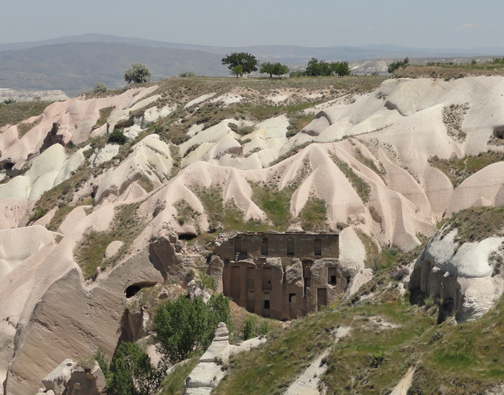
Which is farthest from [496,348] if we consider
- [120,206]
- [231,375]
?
[120,206]

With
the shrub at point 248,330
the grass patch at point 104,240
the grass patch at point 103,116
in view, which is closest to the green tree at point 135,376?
A: the shrub at point 248,330

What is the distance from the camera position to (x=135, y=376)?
45.7 metres

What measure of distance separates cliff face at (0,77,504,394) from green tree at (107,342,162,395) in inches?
322

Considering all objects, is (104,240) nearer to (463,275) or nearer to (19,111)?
(463,275)

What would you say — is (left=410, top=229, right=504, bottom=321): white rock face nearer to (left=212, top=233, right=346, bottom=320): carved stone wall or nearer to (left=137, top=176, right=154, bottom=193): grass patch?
(left=212, top=233, right=346, bottom=320): carved stone wall

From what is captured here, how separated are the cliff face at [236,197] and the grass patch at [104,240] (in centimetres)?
10

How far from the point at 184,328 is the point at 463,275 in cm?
1582

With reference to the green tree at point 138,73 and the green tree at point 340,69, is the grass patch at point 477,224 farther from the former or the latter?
the green tree at point 138,73

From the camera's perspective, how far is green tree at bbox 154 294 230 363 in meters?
45.2

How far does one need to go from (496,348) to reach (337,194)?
3325cm

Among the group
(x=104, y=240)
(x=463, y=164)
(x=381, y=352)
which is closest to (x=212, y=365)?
(x=381, y=352)

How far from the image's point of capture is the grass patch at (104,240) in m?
56.4

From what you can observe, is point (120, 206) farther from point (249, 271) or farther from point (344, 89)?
point (344, 89)

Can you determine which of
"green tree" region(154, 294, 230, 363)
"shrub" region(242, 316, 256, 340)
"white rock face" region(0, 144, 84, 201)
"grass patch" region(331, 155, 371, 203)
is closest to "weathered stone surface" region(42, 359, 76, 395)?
"green tree" region(154, 294, 230, 363)
